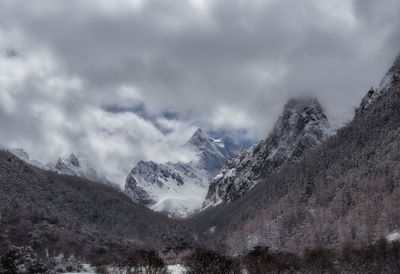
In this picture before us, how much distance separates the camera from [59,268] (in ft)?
302

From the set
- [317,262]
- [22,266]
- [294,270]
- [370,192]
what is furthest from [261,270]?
[370,192]

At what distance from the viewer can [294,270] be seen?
9444 centimetres

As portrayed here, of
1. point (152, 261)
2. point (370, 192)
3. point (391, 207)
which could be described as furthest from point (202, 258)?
point (370, 192)

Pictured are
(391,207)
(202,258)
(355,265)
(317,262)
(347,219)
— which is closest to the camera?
(202,258)

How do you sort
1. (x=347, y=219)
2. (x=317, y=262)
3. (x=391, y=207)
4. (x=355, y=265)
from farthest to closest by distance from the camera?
(x=347, y=219), (x=391, y=207), (x=317, y=262), (x=355, y=265)

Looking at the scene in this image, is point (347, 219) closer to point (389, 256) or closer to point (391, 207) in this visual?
point (391, 207)

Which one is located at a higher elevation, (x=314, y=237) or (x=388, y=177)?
(x=388, y=177)

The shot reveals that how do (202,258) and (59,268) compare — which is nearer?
(202,258)

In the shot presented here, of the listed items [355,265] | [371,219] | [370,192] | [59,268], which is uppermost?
[370,192]

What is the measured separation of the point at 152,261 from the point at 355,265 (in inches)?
1553

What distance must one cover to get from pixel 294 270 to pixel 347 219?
108629 millimetres

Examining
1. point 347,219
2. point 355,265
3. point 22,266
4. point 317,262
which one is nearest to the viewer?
point 22,266

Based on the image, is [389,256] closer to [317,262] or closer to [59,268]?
[317,262]

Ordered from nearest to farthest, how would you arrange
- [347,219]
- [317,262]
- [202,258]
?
[202,258]
[317,262]
[347,219]
